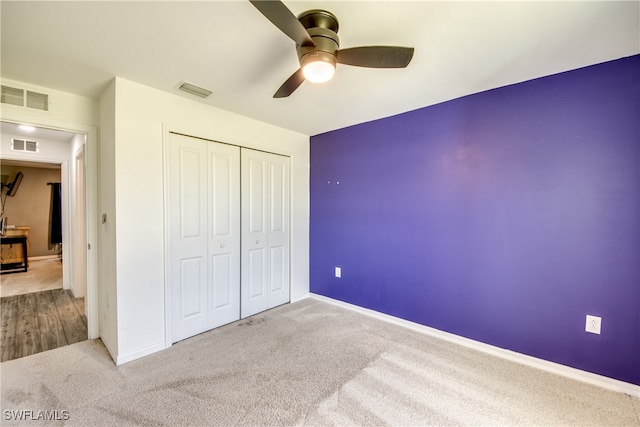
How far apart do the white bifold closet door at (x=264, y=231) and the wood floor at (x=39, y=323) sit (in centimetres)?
165

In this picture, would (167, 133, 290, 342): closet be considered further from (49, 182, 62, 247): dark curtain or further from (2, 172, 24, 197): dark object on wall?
(2, 172, 24, 197): dark object on wall

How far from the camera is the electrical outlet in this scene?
191 centimetres

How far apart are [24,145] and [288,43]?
403cm

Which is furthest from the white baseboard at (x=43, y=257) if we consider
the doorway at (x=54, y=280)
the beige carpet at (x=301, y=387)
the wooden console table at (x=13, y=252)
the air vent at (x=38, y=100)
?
the air vent at (x=38, y=100)

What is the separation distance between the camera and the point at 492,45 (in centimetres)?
168

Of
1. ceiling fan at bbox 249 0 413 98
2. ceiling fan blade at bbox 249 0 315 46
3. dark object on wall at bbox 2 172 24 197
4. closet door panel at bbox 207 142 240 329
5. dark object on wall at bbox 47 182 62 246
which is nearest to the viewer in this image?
ceiling fan blade at bbox 249 0 315 46

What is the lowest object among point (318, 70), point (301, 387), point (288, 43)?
point (301, 387)

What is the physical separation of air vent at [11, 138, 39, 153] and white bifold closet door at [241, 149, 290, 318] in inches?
116

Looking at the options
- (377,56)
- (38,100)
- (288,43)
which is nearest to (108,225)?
(38,100)

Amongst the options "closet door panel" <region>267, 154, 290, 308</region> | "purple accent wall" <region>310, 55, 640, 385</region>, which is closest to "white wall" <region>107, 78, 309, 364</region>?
"closet door panel" <region>267, 154, 290, 308</region>

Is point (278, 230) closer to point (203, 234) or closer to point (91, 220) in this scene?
point (203, 234)

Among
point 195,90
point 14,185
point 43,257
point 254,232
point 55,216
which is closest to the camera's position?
point 195,90

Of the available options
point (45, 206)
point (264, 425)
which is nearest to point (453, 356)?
point (264, 425)

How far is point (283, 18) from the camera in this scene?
1.13m
